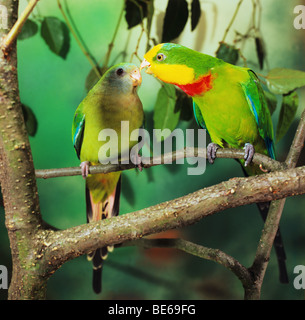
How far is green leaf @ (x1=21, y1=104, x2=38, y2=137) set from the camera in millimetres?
879

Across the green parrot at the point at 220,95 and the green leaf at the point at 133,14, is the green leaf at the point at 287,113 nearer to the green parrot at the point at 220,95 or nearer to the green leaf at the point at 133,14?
the green parrot at the point at 220,95

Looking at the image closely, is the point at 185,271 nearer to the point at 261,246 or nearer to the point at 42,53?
the point at 261,246

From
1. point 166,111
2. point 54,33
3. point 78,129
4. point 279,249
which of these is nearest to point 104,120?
point 78,129

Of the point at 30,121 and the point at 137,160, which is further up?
the point at 30,121

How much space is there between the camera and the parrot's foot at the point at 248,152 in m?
0.75

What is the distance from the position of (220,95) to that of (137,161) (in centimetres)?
24

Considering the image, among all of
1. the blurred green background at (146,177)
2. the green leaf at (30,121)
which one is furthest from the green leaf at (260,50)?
the green leaf at (30,121)

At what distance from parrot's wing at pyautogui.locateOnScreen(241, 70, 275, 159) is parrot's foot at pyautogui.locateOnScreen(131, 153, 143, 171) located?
0.90 ft

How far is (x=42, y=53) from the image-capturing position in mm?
872

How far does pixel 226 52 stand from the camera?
0.88m

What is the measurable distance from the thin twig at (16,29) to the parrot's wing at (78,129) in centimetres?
23

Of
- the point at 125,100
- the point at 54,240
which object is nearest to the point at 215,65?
the point at 125,100

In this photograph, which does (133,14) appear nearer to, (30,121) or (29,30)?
(29,30)
